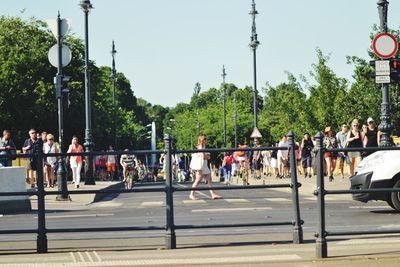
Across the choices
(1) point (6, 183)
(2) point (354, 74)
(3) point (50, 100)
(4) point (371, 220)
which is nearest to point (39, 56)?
(3) point (50, 100)

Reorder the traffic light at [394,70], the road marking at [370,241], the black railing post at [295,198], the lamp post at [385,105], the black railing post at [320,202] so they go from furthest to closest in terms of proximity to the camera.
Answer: the lamp post at [385,105] < the traffic light at [394,70] < the black railing post at [295,198] < the road marking at [370,241] < the black railing post at [320,202]

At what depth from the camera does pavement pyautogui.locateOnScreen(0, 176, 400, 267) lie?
9.19m

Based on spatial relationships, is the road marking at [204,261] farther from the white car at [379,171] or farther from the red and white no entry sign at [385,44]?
the red and white no entry sign at [385,44]

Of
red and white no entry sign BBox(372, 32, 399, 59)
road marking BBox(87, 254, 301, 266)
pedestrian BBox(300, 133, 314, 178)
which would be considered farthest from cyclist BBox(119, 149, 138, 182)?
red and white no entry sign BBox(372, 32, 399, 59)

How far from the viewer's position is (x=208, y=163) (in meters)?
12.6

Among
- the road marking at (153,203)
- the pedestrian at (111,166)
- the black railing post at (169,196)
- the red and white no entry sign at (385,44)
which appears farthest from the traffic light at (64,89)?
the black railing post at (169,196)

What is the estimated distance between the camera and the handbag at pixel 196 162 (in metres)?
12.0

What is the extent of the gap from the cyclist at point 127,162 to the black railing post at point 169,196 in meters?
0.39

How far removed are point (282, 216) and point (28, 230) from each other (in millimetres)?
3048

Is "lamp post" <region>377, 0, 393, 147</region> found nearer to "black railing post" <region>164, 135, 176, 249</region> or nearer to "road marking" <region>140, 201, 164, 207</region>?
"road marking" <region>140, 201, 164, 207</region>

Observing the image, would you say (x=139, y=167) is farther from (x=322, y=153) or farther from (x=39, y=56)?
(x=39, y=56)

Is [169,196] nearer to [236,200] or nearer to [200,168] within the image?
[236,200]

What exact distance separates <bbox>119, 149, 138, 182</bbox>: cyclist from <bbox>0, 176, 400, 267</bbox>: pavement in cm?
33

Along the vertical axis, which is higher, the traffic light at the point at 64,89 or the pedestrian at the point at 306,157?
the traffic light at the point at 64,89
